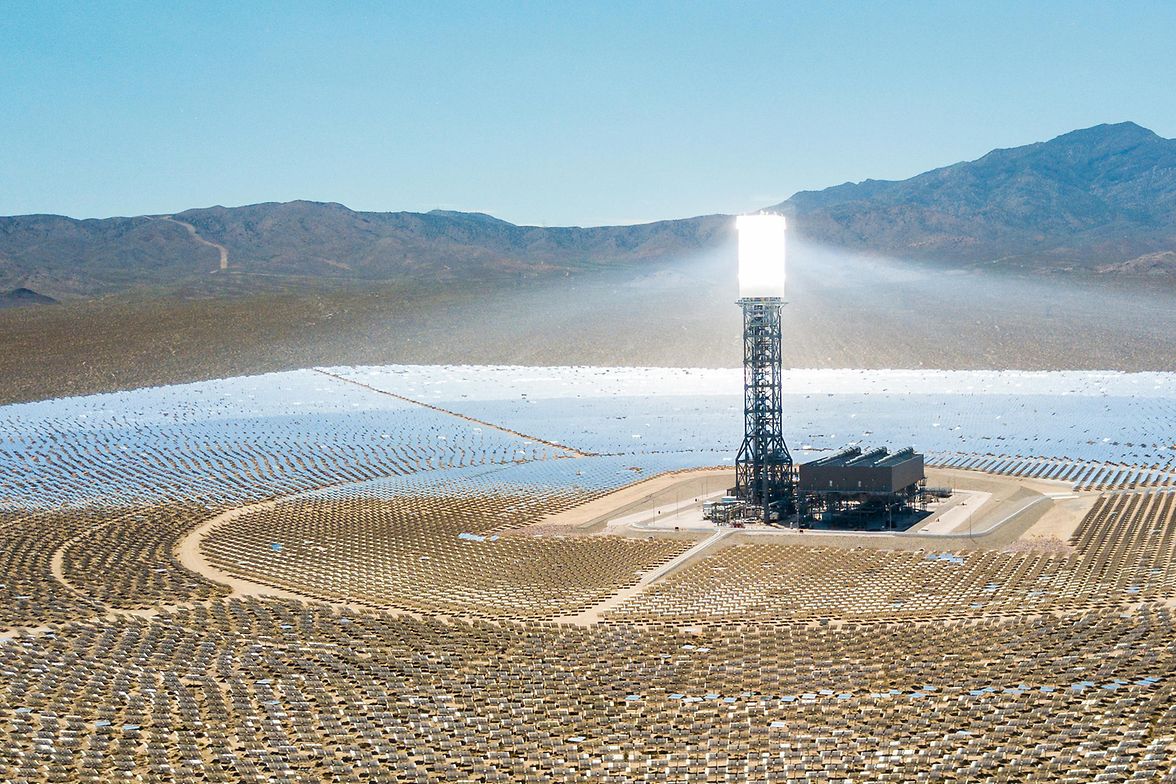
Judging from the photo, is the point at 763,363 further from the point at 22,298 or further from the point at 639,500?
the point at 22,298

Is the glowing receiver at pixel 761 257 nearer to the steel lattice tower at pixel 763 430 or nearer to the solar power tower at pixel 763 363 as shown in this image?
the solar power tower at pixel 763 363

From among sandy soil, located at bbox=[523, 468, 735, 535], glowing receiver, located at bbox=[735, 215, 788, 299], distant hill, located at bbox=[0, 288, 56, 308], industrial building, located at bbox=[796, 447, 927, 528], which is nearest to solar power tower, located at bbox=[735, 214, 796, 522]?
glowing receiver, located at bbox=[735, 215, 788, 299]

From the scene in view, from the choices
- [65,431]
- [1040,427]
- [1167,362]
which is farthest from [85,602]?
[1167,362]

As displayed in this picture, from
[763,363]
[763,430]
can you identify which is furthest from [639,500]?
[763,363]

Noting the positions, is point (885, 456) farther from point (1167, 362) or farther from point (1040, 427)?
point (1167, 362)

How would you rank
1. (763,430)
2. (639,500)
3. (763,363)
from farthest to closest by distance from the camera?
1. (639,500)
2. (763,363)
3. (763,430)

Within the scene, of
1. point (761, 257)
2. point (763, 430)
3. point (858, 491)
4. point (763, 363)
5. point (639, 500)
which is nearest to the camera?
point (858, 491)

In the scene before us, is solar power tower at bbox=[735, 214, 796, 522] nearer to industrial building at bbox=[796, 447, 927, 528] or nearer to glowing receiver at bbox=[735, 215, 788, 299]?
glowing receiver at bbox=[735, 215, 788, 299]

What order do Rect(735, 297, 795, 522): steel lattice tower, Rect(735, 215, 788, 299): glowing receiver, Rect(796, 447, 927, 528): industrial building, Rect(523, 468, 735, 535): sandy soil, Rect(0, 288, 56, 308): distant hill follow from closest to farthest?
1. Rect(796, 447, 927, 528): industrial building
2. Rect(523, 468, 735, 535): sandy soil
3. Rect(735, 297, 795, 522): steel lattice tower
4. Rect(735, 215, 788, 299): glowing receiver
5. Rect(0, 288, 56, 308): distant hill
